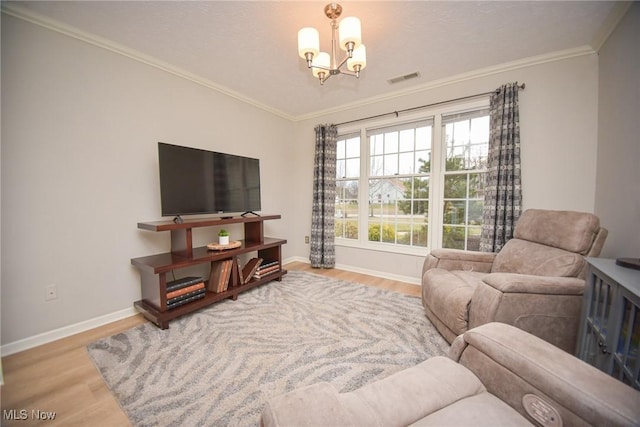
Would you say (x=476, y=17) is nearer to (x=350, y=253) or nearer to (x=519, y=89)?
(x=519, y=89)

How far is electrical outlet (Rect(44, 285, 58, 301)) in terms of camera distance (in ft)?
→ 5.91

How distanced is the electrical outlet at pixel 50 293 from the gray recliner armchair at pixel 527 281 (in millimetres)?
2914

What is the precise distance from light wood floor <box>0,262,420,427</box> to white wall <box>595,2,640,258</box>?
324cm

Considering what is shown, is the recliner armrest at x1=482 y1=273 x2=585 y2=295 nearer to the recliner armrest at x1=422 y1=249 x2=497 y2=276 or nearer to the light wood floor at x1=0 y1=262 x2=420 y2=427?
the recliner armrest at x1=422 y1=249 x2=497 y2=276

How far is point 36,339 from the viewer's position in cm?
176

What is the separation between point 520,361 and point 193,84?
3.31 metres

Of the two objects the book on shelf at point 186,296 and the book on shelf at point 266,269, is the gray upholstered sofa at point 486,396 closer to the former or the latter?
the book on shelf at point 186,296

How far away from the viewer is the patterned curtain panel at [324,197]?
349 cm

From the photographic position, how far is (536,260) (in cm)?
176

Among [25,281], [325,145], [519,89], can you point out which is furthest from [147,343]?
[519,89]

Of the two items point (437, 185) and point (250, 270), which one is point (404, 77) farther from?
point (250, 270)

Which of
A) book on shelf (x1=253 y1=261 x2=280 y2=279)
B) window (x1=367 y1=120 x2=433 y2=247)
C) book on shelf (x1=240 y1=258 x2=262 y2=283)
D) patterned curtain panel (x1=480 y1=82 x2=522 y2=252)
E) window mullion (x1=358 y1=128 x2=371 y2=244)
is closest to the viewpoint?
patterned curtain panel (x1=480 y1=82 x2=522 y2=252)

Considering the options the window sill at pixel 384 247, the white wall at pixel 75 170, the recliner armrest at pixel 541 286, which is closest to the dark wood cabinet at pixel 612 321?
the recliner armrest at pixel 541 286

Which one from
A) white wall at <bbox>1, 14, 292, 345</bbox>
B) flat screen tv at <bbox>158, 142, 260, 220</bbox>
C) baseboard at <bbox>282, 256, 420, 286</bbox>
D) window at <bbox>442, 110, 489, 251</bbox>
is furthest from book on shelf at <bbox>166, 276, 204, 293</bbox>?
window at <bbox>442, 110, 489, 251</bbox>
